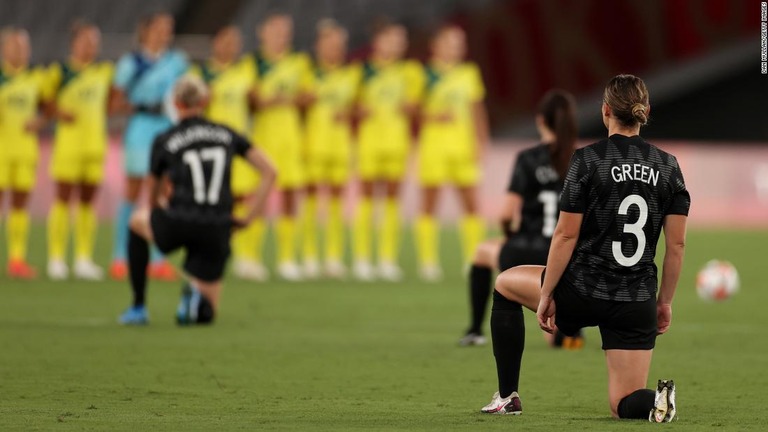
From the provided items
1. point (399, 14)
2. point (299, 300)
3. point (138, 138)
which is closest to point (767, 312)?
point (299, 300)

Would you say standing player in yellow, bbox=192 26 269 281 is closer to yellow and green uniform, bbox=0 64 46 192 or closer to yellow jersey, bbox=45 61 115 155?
yellow jersey, bbox=45 61 115 155

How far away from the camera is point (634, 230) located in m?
6.22

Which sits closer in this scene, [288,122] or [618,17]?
[288,122]

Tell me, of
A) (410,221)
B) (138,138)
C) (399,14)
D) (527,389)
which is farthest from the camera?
(399,14)

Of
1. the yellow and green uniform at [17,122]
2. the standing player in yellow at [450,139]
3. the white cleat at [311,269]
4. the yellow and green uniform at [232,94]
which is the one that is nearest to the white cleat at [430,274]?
the standing player in yellow at [450,139]

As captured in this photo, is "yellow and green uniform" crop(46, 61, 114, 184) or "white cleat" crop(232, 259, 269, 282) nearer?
Result: "yellow and green uniform" crop(46, 61, 114, 184)

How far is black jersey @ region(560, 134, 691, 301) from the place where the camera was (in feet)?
20.2

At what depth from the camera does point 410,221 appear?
23.2 meters

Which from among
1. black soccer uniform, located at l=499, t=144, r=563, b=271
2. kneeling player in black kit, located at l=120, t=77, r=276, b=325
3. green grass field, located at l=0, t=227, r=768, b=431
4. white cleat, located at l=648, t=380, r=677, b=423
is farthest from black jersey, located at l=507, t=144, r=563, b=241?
white cleat, located at l=648, t=380, r=677, b=423

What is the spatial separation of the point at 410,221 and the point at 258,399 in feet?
53.4

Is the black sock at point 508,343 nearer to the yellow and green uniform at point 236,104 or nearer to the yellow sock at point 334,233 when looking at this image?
the yellow and green uniform at point 236,104

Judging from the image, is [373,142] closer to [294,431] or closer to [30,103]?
[30,103]

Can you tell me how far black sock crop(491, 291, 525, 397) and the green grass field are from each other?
0.54 ft

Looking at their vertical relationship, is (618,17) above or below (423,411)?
above
